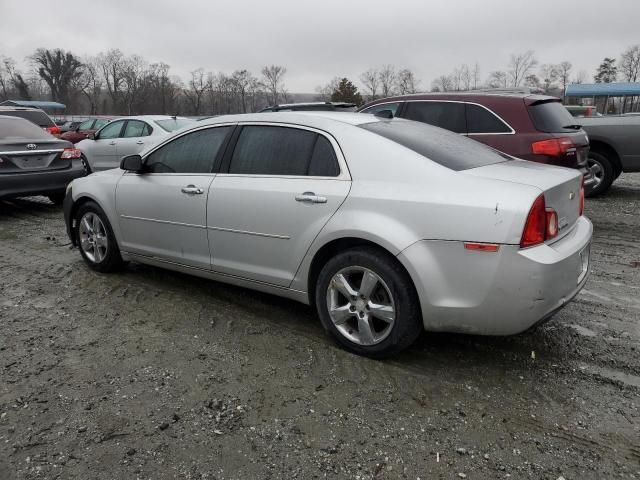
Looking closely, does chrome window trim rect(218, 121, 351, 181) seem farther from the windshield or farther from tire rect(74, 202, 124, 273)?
the windshield

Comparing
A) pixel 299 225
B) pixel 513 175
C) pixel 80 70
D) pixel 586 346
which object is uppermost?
pixel 80 70

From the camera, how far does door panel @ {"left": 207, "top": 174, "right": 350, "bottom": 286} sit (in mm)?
3311

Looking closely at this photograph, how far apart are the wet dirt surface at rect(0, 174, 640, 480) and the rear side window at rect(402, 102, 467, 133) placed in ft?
10.1

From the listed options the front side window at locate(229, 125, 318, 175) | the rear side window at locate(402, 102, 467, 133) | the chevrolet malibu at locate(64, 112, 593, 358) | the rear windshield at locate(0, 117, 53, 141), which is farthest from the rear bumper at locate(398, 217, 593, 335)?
the rear windshield at locate(0, 117, 53, 141)

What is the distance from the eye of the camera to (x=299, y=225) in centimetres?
337

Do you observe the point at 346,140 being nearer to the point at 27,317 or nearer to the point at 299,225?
the point at 299,225

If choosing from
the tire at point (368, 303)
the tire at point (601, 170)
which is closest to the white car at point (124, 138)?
the tire at point (601, 170)

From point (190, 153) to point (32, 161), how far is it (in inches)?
194

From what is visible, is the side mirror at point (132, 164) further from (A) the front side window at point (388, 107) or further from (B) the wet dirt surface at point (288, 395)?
(A) the front side window at point (388, 107)

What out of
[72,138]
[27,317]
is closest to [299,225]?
[27,317]

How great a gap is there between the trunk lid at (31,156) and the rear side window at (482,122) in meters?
6.15

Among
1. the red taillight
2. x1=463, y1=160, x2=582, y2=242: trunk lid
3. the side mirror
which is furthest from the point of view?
the red taillight

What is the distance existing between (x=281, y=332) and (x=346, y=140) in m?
1.41

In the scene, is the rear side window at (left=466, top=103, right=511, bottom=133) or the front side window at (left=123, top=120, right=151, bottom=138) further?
the front side window at (left=123, top=120, right=151, bottom=138)
